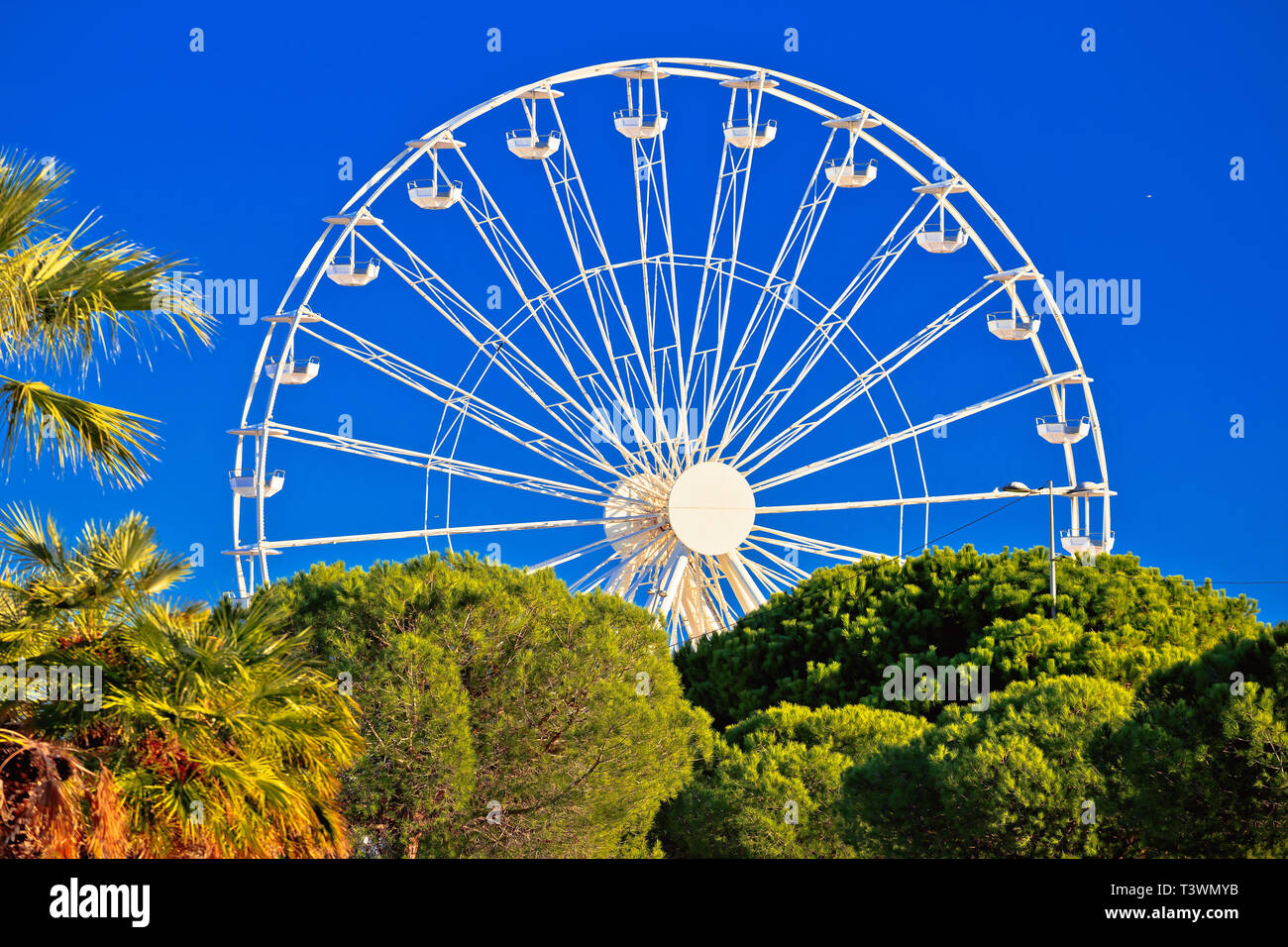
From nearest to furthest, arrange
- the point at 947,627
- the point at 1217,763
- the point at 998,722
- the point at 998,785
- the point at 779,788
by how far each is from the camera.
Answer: the point at 1217,763
the point at 998,785
the point at 998,722
the point at 779,788
the point at 947,627

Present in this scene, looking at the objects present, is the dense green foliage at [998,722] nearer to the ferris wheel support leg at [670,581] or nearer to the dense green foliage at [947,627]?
the dense green foliage at [947,627]

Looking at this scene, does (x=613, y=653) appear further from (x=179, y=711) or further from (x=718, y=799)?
(x=179, y=711)

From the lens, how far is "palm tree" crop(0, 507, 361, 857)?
9297 mm

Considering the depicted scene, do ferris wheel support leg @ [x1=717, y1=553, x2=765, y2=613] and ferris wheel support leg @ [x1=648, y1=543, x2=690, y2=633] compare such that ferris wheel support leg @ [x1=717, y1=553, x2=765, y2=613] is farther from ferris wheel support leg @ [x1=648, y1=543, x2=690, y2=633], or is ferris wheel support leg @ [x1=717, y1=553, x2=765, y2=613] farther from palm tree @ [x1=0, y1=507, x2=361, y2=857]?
palm tree @ [x1=0, y1=507, x2=361, y2=857]

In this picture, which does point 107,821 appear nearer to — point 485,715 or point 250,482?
point 485,715

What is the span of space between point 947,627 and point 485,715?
11.0m

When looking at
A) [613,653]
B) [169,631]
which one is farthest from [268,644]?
[613,653]

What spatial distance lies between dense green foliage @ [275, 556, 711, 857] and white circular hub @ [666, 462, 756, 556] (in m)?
7.07

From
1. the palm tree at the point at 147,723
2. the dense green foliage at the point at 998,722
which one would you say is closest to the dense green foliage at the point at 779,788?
the dense green foliage at the point at 998,722

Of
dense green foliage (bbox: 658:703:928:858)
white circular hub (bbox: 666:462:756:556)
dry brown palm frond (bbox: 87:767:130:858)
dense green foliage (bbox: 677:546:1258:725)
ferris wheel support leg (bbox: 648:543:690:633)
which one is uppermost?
white circular hub (bbox: 666:462:756:556)

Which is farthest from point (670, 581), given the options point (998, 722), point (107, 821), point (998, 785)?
point (107, 821)

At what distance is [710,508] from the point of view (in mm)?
28562

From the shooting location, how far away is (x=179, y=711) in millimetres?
9703

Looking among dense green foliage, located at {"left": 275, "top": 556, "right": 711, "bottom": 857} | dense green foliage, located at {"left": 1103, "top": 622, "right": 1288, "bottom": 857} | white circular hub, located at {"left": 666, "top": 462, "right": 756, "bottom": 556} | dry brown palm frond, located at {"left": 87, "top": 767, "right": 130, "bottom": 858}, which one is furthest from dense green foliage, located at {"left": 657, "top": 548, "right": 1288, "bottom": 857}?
dry brown palm frond, located at {"left": 87, "top": 767, "right": 130, "bottom": 858}
